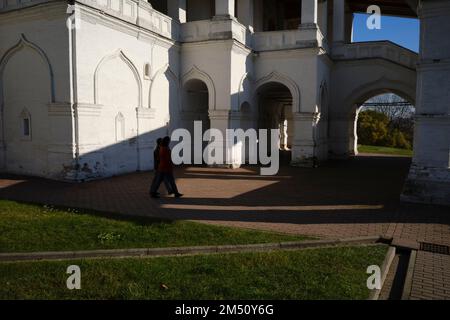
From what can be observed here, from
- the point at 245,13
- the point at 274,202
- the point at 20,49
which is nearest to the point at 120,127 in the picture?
the point at 20,49

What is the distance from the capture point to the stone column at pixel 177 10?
17.3 meters

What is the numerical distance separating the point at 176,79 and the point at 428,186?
11530 mm

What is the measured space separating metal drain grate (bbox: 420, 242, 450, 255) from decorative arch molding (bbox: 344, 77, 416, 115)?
15.3 meters

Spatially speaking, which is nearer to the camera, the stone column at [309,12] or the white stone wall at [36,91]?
the white stone wall at [36,91]

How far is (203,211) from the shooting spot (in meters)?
8.57

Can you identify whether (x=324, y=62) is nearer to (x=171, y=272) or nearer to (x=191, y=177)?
(x=191, y=177)

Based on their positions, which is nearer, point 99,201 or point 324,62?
point 99,201

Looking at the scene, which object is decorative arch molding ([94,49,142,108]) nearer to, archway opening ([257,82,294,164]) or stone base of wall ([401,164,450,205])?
archway opening ([257,82,294,164])

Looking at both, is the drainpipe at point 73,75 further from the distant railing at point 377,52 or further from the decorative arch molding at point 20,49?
the distant railing at point 377,52

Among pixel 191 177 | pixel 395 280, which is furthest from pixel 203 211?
pixel 191 177

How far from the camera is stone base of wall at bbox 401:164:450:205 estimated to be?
930cm

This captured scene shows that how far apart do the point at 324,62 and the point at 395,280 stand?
15.9 metres

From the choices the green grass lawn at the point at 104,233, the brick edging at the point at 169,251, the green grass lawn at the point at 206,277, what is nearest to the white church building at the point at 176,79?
the brick edging at the point at 169,251

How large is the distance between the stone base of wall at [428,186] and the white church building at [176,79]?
24mm
